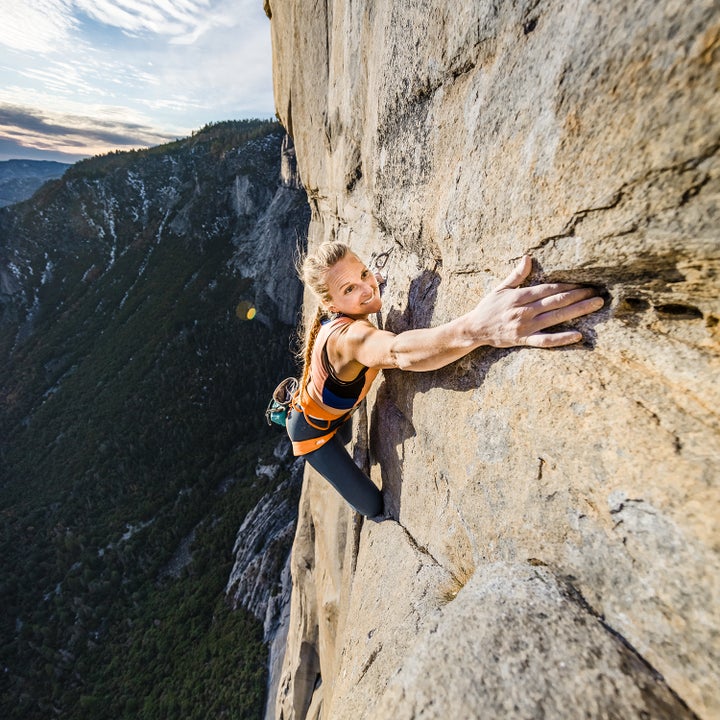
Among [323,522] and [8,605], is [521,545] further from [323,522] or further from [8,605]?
[8,605]

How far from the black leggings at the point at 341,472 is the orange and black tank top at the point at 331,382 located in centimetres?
74

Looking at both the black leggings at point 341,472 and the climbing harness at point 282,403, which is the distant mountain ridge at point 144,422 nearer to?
the black leggings at point 341,472

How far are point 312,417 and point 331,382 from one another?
0.69 meters

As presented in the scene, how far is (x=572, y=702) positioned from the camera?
1447mm

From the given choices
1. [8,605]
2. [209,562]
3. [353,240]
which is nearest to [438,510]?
[353,240]

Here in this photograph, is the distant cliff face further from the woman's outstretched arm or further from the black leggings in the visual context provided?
the black leggings

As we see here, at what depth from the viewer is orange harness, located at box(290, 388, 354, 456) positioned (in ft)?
12.5

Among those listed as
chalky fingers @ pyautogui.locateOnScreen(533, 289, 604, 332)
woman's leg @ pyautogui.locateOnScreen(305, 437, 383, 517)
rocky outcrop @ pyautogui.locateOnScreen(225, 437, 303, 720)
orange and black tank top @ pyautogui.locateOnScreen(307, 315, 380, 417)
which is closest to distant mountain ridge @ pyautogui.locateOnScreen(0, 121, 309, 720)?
rocky outcrop @ pyautogui.locateOnScreen(225, 437, 303, 720)

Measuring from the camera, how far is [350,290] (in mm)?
3393

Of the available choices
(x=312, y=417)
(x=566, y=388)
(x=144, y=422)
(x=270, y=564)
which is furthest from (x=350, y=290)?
(x=144, y=422)

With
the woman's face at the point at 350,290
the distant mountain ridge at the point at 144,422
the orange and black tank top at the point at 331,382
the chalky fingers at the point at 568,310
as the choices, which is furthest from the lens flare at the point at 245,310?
the chalky fingers at the point at 568,310

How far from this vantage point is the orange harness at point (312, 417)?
12.5 feet

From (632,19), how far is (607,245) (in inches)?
32.7

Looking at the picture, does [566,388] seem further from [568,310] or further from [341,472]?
[341,472]
